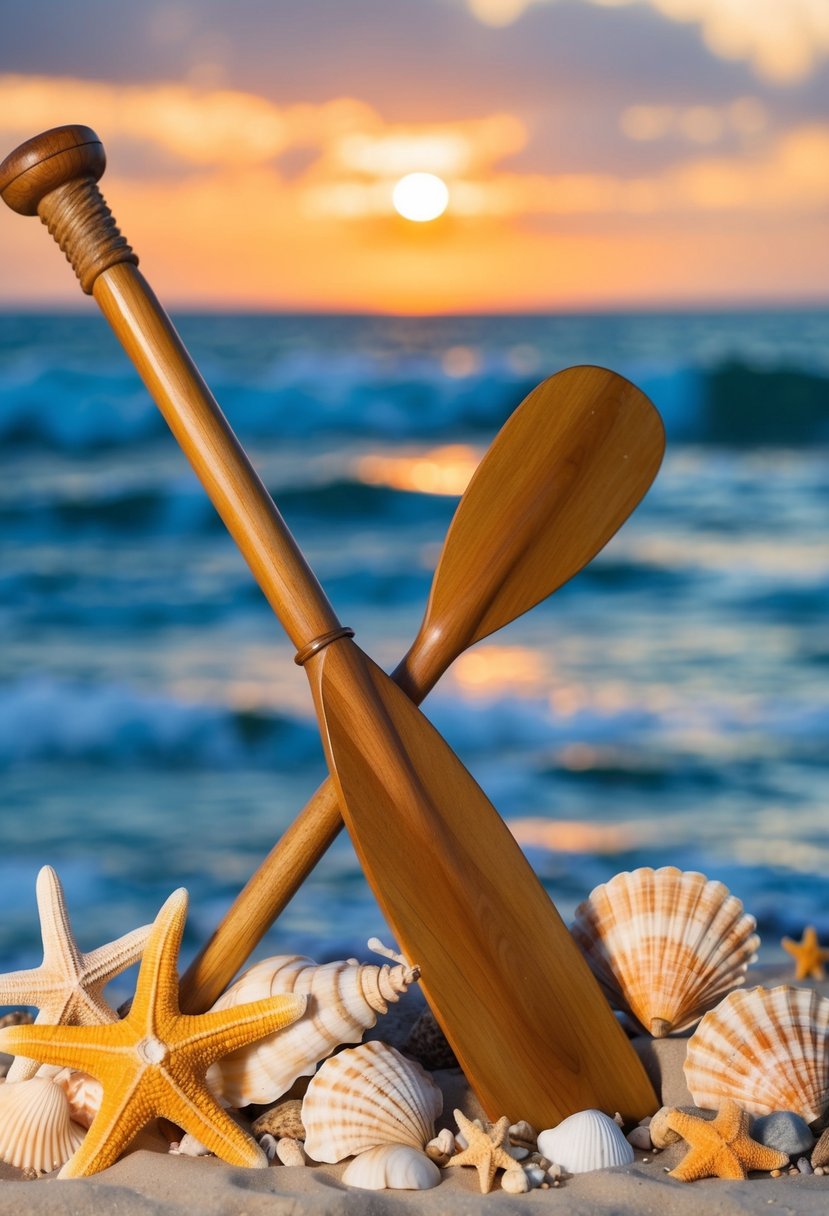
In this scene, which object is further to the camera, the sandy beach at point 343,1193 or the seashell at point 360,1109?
the seashell at point 360,1109

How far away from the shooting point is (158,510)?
843 cm

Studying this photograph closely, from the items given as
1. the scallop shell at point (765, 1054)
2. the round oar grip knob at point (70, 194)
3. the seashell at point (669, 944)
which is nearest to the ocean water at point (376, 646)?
the seashell at point (669, 944)

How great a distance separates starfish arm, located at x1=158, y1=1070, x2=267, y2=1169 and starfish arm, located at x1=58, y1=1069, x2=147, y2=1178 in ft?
0.09

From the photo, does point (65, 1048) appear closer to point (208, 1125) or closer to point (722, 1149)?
point (208, 1125)

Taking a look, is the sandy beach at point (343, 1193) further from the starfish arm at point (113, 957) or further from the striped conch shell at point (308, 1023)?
the starfish arm at point (113, 957)

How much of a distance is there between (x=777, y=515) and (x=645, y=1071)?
280 inches

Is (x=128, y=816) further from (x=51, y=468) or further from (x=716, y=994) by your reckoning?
(x=51, y=468)

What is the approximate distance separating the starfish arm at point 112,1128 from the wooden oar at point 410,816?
30 centimetres

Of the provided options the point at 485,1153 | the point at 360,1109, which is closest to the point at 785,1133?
the point at 485,1153

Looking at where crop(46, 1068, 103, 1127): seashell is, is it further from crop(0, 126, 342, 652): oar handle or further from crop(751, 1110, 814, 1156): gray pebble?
crop(751, 1110, 814, 1156): gray pebble

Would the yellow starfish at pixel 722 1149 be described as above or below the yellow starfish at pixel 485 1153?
below

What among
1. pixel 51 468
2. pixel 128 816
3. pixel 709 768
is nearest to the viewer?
pixel 128 816

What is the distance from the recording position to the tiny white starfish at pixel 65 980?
1521 millimetres

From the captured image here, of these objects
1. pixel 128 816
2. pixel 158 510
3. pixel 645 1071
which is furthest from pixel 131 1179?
pixel 158 510
